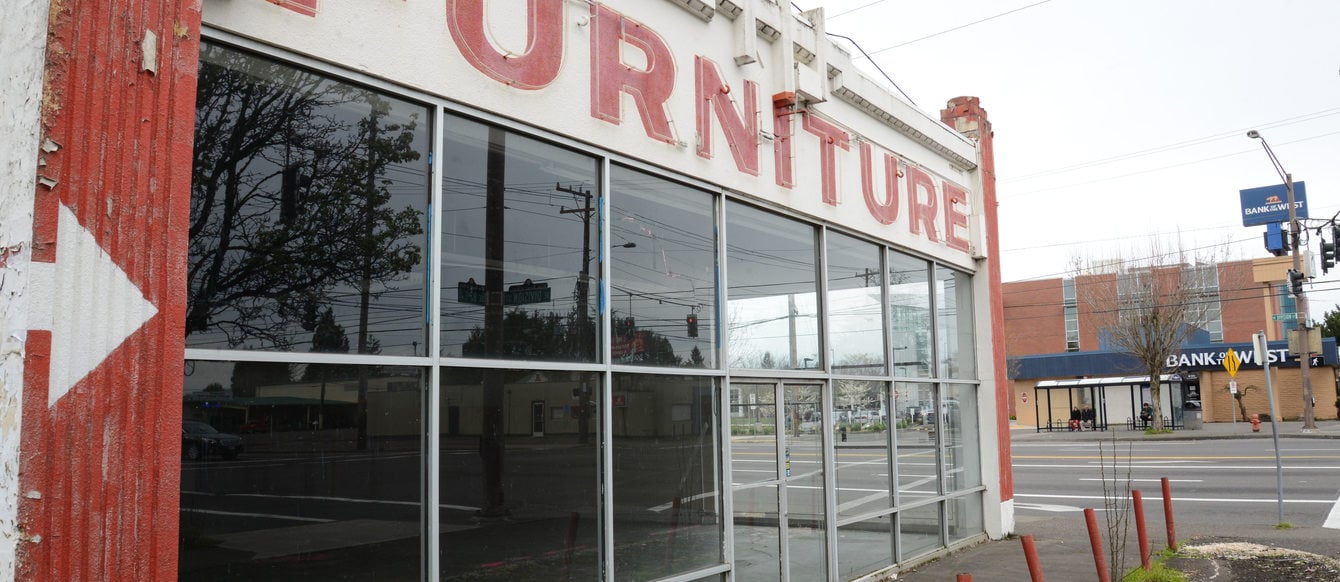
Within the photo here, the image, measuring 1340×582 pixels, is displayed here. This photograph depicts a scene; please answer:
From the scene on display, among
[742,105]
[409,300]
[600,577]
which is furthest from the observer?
[742,105]

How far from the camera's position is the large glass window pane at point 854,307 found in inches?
395

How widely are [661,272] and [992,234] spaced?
8.25 meters

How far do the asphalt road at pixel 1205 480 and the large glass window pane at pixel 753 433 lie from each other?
15.3ft

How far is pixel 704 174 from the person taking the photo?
7.84 m

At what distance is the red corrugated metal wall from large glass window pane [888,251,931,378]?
8591 millimetres

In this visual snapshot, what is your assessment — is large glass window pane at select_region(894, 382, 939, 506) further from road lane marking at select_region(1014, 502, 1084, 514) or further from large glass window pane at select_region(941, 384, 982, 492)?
road lane marking at select_region(1014, 502, 1084, 514)

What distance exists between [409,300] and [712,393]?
3276mm

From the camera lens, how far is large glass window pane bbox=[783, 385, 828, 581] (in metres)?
8.95

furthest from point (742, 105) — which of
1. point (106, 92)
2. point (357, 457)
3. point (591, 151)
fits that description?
point (106, 92)

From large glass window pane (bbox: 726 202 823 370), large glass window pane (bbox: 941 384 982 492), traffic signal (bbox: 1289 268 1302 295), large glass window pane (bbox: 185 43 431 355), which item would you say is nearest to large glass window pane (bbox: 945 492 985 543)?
large glass window pane (bbox: 941 384 982 492)

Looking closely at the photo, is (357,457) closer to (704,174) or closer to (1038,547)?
(704,174)

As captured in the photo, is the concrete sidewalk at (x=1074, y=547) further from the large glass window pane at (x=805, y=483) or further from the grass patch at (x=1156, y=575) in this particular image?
the large glass window pane at (x=805, y=483)

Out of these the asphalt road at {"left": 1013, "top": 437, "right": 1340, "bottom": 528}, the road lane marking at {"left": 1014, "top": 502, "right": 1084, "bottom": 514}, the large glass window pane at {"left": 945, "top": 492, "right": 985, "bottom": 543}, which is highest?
the large glass window pane at {"left": 945, "top": 492, "right": 985, "bottom": 543}

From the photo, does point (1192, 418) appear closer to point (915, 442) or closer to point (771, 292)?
point (915, 442)
